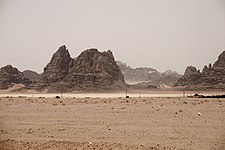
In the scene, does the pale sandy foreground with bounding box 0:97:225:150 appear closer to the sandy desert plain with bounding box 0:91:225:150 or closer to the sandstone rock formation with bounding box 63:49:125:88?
the sandy desert plain with bounding box 0:91:225:150

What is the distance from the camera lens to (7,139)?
1316 cm

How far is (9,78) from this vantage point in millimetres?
132875

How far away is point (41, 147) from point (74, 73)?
4355 inches

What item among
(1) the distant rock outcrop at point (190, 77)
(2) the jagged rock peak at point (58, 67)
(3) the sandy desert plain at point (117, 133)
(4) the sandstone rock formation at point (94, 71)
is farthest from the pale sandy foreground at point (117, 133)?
(1) the distant rock outcrop at point (190, 77)

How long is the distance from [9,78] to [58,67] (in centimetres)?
2303

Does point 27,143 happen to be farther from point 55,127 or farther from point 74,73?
point 74,73

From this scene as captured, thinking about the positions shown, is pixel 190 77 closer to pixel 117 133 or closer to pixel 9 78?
pixel 9 78

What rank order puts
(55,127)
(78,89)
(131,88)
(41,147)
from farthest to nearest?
(131,88)
(78,89)
(55,127)
(41,147)

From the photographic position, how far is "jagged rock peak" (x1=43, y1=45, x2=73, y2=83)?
12506 centimetres

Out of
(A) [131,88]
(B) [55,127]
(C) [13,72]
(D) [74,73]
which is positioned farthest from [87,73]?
(B) [55,127]

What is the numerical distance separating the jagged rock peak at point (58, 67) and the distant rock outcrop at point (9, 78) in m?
13.1

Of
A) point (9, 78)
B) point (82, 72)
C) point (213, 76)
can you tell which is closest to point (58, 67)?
point (82, 72)

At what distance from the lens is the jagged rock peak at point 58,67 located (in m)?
125

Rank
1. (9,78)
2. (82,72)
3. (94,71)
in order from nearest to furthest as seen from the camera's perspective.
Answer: (82,72), (94,71), (9,78)
